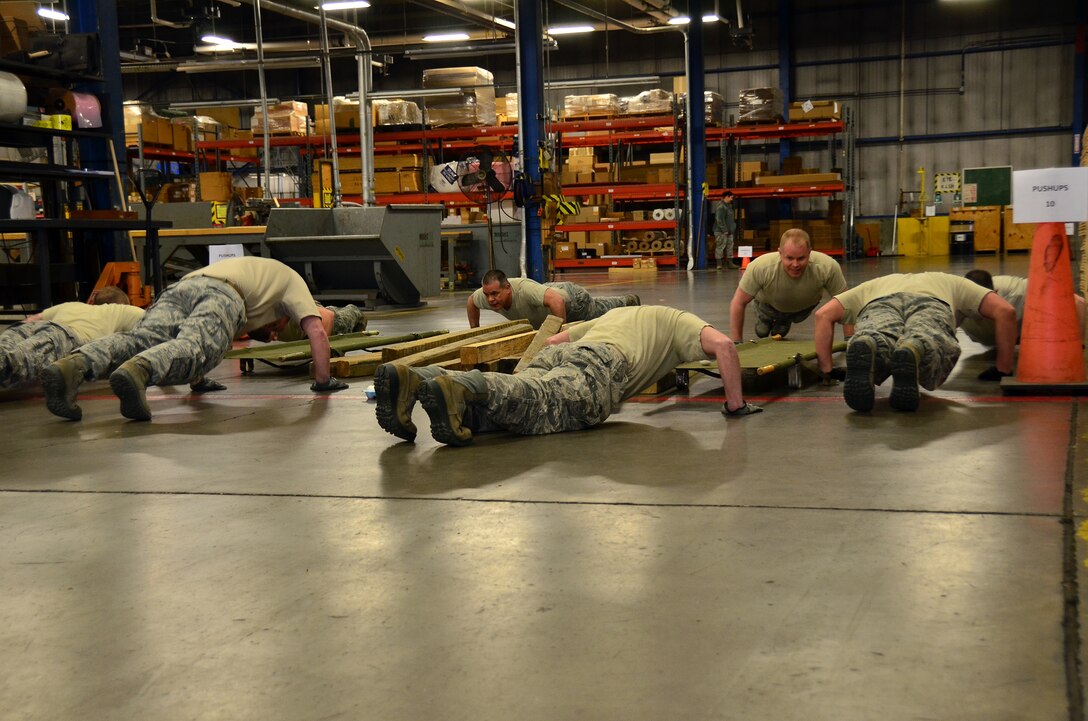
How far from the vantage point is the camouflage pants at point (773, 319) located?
8.56 metres

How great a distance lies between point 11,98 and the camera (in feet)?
31.7

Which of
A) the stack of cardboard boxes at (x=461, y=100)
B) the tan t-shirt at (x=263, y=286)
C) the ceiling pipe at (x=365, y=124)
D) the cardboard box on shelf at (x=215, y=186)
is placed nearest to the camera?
the tan t-shirt at (x=263, y=286)

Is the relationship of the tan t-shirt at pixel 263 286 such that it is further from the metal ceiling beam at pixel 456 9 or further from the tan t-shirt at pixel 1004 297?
the metal ceiling beam at pixel 456 9

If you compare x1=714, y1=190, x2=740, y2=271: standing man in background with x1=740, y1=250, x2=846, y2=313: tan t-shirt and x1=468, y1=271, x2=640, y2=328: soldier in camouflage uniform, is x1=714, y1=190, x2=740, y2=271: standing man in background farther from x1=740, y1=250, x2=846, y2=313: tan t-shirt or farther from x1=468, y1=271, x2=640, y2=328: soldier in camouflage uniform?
x1=740, y1=250, x2=846, y2=313: tan t-shirt

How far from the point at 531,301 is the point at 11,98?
5.25 metres

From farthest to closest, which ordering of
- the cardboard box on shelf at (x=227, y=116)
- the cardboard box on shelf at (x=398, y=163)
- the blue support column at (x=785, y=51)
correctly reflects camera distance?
1. the blue support column at (x=785, y=51)
2. the cardboard box on shelf at (x=227, y=116)
3. the cardboard box on shelf at (x=398, y=163)

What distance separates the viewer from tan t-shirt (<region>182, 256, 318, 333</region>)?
22.0 ft

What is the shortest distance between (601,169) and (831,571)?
77.1 ft

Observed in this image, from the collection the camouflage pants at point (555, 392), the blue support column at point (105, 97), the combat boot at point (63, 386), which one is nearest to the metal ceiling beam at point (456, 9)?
the blue support column at point (105, 97)

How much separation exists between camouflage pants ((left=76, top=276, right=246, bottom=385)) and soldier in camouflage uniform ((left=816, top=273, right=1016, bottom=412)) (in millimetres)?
3530

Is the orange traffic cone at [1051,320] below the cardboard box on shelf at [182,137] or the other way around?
Result: below

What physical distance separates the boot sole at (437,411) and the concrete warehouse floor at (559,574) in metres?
0.08

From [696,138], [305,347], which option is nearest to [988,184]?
[696,138]

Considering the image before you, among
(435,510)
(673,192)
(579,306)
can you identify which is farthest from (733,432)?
(673,192)
